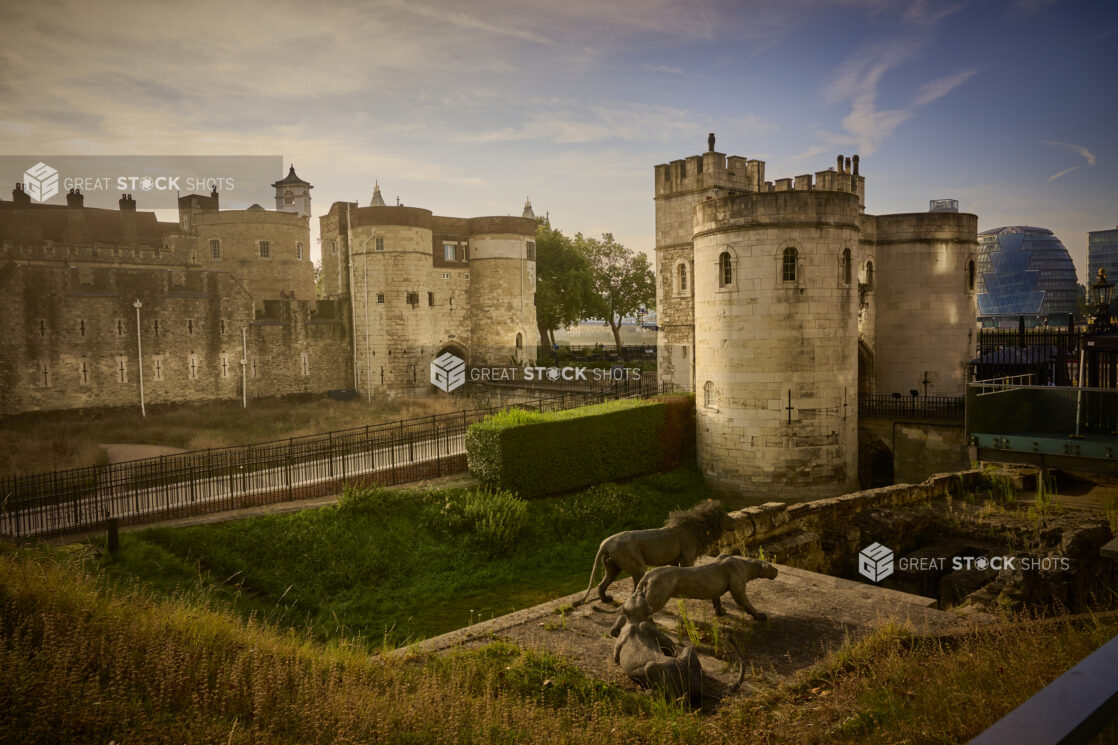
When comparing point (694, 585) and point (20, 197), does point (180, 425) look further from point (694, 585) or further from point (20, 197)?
point (694, 585)

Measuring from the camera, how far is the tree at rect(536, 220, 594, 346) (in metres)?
47.4

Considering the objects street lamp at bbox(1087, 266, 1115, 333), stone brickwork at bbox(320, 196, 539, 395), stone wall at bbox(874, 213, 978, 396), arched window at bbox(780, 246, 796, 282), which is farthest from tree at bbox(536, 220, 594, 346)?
street lamp at bbox(1087, 266, 1115, 333)

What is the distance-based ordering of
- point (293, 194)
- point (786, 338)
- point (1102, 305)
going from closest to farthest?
point (1102, 305)
point (786, 338)
point (293, 194)

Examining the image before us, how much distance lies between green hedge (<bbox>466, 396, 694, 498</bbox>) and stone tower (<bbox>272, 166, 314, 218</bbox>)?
1913 inches

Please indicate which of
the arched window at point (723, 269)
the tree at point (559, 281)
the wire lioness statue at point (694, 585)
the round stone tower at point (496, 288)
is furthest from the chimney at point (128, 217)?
the wire lioness statue at point (694, 585)

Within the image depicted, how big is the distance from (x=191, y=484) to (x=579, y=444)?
1018 cm

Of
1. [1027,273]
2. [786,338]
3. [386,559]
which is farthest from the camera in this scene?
[1027,273]

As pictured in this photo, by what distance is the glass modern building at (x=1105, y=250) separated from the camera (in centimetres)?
4803

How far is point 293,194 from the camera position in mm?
60594

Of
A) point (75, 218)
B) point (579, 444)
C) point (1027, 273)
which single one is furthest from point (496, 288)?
point (1027, 273)

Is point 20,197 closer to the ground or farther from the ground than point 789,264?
farther from the ground

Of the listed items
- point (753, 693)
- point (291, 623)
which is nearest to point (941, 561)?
point (753, 693)

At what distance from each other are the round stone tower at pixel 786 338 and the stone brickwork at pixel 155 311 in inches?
1070

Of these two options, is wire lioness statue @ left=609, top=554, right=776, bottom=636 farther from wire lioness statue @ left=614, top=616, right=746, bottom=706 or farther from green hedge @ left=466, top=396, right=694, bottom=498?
green hedge @ left=466, top=396, right=694, bottom=498
